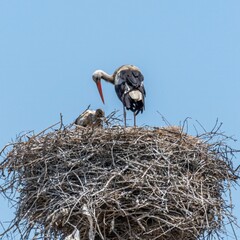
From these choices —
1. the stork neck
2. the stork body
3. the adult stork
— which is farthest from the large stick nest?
the stork neck

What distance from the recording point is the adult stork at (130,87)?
46.7 feet

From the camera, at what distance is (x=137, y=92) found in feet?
47.0

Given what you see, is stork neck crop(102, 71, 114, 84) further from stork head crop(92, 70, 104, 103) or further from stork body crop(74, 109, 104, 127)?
stork body crop(74, 109, 104, 127)

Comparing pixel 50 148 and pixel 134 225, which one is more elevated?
pixel 50 148

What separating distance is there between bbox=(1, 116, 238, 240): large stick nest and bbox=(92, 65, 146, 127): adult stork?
210cm

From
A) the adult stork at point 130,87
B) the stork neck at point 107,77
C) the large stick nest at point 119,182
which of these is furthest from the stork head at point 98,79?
the large stick nest at point 119,182

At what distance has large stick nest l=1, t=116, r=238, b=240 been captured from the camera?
11.3 m

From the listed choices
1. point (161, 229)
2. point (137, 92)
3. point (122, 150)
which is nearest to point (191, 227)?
point (161, 229)

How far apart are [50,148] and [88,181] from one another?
647mm

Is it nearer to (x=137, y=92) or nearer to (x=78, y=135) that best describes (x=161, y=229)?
(x=78, y=135)

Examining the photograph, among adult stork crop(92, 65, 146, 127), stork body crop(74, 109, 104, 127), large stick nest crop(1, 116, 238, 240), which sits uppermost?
adult stork crop(92, 65, 146, 127)

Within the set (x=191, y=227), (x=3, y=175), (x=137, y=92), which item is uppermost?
(x=137, y=92)

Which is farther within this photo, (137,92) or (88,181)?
(137,92)

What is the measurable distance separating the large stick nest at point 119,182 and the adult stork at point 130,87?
2.10 m
